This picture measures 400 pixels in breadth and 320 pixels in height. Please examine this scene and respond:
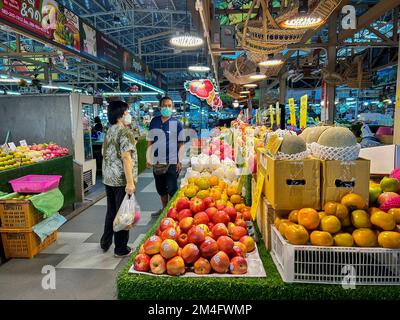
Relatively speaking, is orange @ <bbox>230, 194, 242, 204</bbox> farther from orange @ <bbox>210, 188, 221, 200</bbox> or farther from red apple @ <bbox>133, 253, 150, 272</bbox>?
red apple @ <bbox>133, 253, 150, 272</bbox>

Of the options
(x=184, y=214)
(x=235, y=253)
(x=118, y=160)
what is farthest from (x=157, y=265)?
(x=118, y=160)

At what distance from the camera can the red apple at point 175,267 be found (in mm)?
1763

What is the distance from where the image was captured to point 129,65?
971 cm

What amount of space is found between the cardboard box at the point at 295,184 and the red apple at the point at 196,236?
450 mm

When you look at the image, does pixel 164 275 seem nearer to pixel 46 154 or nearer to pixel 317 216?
pixel 317 216

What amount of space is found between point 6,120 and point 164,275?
19.8 ft

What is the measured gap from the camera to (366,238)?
1641 millimetres

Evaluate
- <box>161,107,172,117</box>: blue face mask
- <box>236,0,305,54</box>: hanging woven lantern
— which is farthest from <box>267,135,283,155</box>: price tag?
<box>161,107,172,117</box>: blue face mask

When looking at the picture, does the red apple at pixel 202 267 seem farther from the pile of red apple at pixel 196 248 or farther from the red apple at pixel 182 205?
the red apple at pixel 182 205

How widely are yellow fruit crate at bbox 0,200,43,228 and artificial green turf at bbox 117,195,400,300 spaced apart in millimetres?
2696

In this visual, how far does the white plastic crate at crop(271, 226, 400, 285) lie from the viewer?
1.62m

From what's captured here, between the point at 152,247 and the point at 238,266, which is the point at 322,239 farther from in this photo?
the point at 152,247

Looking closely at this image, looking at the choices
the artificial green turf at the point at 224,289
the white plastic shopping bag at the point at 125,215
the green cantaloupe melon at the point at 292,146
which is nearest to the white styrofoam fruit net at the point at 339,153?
the green cantaloupe melon at the point at 292,146
